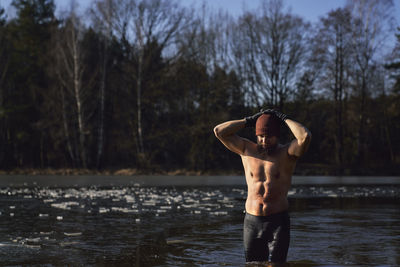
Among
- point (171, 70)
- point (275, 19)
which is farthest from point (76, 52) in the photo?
point (275, 19)

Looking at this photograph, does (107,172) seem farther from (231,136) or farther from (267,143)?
(267,143)

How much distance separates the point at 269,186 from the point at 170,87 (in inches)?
1302

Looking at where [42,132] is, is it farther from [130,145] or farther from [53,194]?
[53,194]

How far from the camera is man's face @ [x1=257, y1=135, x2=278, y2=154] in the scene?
5.16 m

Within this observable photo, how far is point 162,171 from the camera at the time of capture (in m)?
35.5

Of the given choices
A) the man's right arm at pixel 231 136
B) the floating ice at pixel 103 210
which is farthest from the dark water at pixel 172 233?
the man's right arm at pixel 231 136

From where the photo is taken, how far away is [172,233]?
928 cm

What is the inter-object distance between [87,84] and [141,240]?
30.3m

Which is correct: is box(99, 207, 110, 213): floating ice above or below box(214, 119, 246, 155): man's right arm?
below

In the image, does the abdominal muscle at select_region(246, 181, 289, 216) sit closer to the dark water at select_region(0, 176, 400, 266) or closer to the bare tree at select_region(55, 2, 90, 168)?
the dark water at select_region(0, 176, 400, 266)

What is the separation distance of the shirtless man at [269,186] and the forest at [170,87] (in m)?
30.5

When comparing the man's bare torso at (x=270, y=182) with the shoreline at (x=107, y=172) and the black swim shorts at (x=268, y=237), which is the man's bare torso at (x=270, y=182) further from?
the shoreline at (x=107, y=172)

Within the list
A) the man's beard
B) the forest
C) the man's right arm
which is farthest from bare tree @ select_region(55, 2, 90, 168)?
the man's beard

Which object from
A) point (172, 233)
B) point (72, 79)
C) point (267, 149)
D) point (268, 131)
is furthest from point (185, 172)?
point (268, 131)
